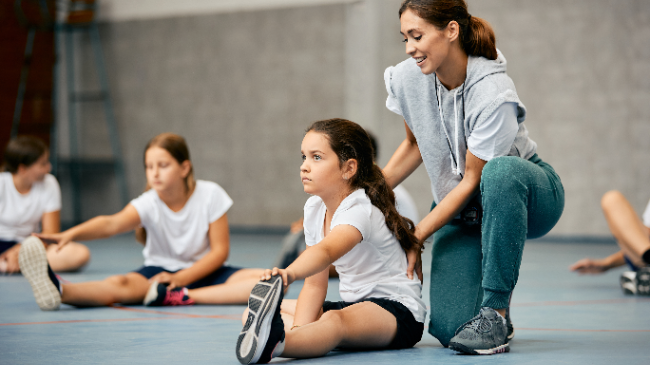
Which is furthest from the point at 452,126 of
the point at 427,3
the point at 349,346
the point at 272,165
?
the point at 272,165

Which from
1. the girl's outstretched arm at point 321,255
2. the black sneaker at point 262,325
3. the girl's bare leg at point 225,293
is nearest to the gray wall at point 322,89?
the girl's bare leg at point 225,293

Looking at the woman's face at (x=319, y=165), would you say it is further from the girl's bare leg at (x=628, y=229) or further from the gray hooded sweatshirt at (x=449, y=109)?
the girl's bare leg at (x=628, y=229)

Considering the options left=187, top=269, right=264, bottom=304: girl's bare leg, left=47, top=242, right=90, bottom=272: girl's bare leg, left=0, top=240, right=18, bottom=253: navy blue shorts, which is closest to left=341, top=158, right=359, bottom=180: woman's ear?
Answer: left=187, top=269, right=264, bottom=304: girl's bare leg

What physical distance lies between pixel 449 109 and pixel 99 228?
4.50 feet

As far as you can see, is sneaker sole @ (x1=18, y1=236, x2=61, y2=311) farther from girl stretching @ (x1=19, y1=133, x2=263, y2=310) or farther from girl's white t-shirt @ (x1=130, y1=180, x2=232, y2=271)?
girl's white t-shirt @ (x1=130, y1=180, x2=232, y2=271)

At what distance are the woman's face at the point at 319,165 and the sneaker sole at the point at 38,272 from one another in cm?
105

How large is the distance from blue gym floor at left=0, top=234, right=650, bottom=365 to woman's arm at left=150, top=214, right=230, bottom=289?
16 centimetres

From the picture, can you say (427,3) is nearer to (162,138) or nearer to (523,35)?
(162,138)

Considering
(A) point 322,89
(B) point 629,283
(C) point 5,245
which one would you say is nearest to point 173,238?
(C) point 5,245

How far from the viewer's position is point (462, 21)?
182cm

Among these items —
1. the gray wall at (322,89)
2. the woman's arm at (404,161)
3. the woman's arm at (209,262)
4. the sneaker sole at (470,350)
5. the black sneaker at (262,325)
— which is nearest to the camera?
the black sneaker at (262,325)

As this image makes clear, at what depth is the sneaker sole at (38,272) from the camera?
229 centimetres

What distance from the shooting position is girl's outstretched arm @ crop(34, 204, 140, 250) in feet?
7.59

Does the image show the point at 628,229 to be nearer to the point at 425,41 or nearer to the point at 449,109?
the point at 449,109
